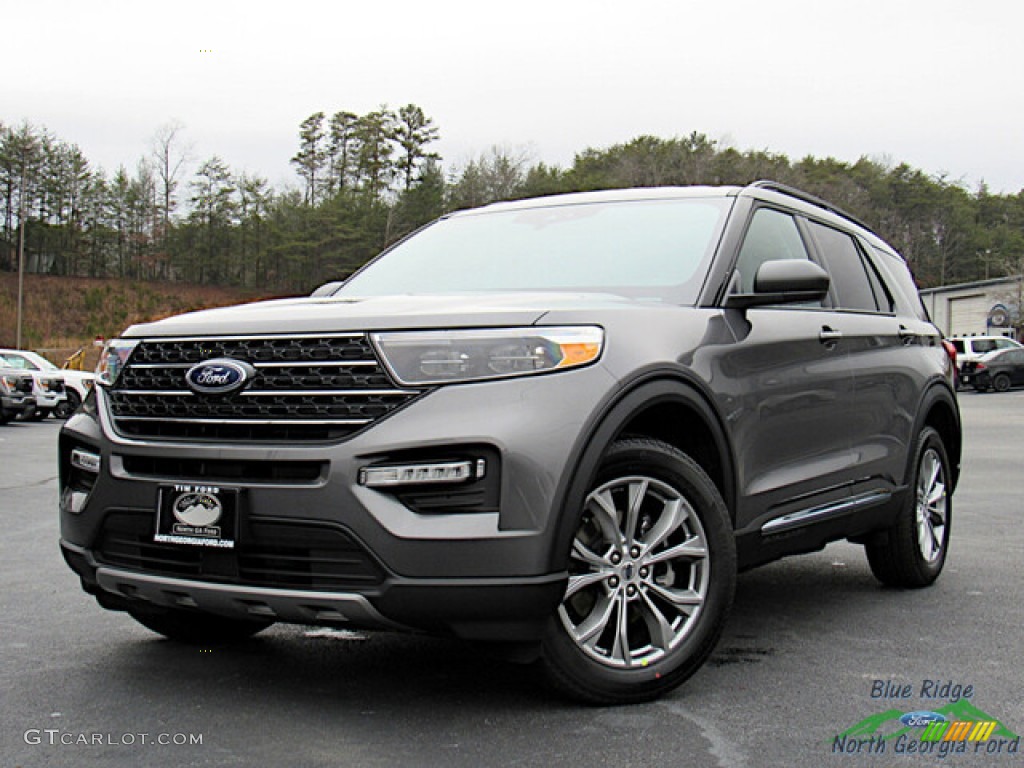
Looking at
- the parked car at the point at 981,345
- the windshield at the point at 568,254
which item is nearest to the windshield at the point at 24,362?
the windshield at the point at 568,254

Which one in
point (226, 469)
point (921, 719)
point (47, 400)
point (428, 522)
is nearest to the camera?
point (428, 522)

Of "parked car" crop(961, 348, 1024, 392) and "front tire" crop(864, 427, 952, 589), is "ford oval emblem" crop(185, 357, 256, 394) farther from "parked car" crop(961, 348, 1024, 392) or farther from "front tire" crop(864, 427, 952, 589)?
"parked car" crop(961, 348, 1024, 392)

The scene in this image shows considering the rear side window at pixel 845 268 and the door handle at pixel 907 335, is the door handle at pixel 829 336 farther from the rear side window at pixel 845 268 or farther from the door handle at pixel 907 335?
the door handle at pixel 907 335

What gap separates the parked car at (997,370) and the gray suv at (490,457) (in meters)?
38.6

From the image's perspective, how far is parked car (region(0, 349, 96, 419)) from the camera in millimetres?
26817

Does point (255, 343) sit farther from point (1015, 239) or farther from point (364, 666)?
point (1015, 239)

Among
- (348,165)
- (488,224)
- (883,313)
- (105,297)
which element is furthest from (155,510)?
(348,165)

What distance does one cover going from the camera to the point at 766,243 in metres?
4.93

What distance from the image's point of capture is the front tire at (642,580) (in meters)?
3.60

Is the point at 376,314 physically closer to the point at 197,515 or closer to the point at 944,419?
the point at 197,515

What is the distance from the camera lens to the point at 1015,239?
386ft

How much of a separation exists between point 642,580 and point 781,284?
4.08ft

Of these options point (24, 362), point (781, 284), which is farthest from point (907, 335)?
point (24, 362)

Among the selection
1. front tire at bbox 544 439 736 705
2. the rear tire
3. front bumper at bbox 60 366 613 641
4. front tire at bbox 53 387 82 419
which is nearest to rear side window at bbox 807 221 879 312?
front tire at bbox 544 439 736 705
